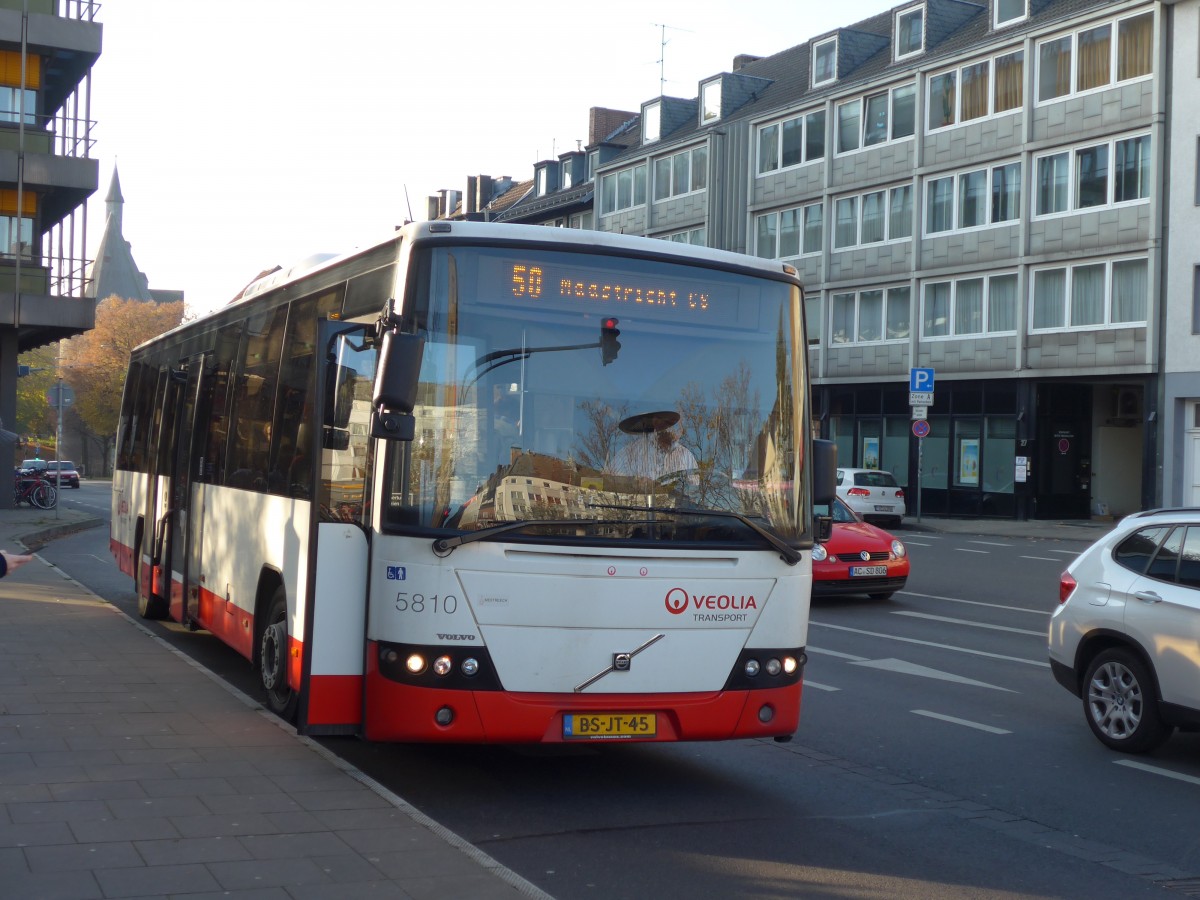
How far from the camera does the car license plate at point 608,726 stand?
7238 mm

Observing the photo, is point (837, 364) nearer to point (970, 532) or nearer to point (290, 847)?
point (970, 532)

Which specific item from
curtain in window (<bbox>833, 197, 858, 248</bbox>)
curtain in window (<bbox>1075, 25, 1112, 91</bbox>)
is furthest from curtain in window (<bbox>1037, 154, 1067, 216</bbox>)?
curtain in window (<bbox>833, 197, 858, 248</bbox>)

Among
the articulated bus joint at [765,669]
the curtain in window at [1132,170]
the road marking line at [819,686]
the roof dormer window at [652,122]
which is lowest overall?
the road marking line at [819,686]

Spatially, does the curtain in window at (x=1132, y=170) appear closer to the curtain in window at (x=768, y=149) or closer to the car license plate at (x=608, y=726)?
the curtain in window at (x=768, y=149)

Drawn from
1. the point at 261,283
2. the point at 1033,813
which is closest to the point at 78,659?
the point at 261,283

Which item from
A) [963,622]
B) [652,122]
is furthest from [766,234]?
[963,622]

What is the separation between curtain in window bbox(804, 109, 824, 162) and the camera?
4800 centimetres

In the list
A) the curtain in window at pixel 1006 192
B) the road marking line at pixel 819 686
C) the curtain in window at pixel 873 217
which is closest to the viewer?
the road marking line at pixel 819 686

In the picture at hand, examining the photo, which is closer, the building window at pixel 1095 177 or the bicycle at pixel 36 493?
the building window at pixel 1095 177

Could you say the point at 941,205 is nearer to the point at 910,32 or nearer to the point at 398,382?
the point at 910,32

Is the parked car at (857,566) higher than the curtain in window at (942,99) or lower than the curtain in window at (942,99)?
lower

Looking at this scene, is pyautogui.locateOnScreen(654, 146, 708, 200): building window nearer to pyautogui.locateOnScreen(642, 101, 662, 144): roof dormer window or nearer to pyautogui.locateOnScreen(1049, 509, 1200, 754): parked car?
pyautogui.locateOnScreen(642, 101, 662, 144): roof dormer window

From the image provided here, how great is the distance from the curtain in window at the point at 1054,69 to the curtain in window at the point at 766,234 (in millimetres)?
12652

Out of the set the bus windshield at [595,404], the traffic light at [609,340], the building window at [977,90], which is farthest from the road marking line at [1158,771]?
the building window at [977,90]
